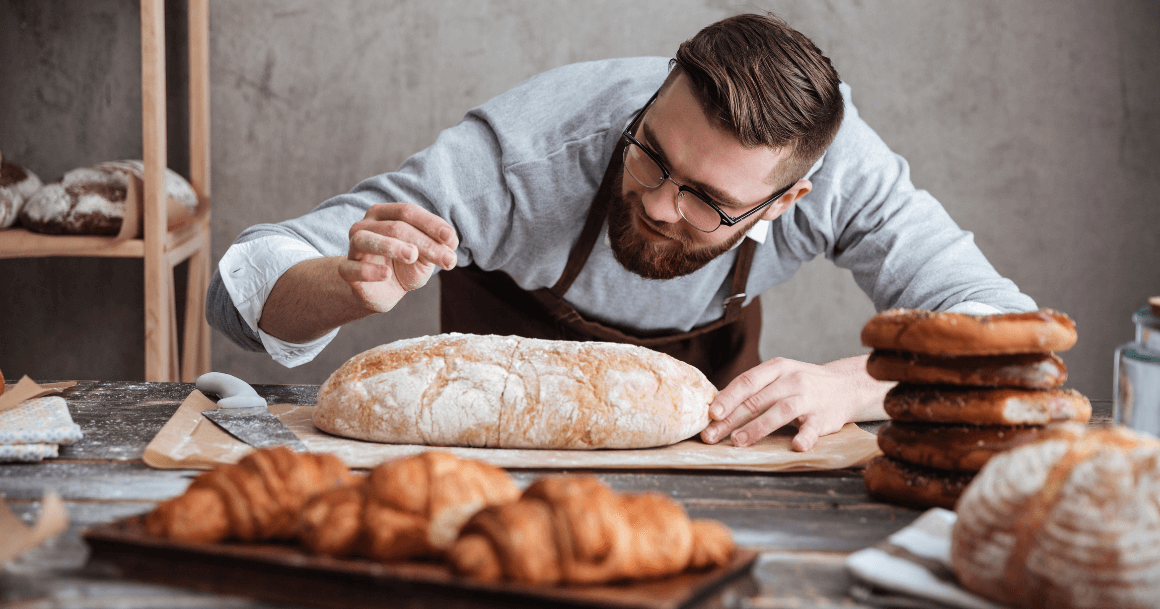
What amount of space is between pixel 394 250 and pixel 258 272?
461mm

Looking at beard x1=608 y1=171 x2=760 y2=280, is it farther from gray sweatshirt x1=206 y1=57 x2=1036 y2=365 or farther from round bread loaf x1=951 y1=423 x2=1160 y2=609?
round bread loaf x1=951 y1=423 x2=1160 y2=609

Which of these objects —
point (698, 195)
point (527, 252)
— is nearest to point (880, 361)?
point (698, 195)

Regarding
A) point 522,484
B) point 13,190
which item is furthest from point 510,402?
point 13,190

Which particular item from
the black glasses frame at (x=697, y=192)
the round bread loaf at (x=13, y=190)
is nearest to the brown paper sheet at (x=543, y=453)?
the black glasses frame at (x=697, y=192)

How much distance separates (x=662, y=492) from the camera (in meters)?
0.95

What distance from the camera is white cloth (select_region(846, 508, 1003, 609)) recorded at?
643 millimetres

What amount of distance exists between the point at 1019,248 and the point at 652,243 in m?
2.14

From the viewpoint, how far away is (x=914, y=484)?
0.90 metres

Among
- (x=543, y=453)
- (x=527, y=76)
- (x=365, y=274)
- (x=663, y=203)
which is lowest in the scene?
(x=543, y=453)

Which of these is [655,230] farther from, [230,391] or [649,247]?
[230,391]

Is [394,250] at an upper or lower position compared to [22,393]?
upper

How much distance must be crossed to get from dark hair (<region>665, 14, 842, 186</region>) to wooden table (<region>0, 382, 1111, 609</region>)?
2.26 feet

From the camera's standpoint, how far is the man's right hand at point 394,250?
1.17 meters

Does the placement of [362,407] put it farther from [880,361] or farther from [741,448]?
[880,361]
